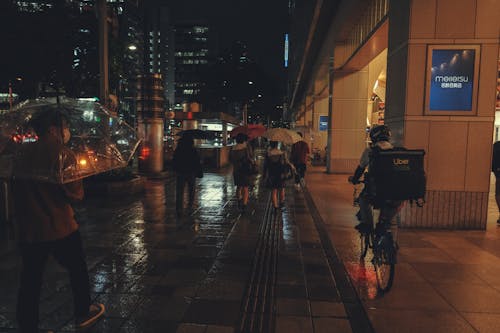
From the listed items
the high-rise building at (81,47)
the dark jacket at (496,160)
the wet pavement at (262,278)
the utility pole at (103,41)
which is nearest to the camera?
the wet pavement at (262,278)

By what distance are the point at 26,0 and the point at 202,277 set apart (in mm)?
19099

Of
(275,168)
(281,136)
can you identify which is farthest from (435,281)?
(281,136)

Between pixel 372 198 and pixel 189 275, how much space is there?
2.38 m

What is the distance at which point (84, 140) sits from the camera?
3.87m

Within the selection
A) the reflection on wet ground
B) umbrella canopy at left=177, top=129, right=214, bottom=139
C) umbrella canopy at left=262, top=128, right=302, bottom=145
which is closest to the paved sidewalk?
the reflection on wet ground

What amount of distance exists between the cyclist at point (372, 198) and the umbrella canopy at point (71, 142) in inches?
109

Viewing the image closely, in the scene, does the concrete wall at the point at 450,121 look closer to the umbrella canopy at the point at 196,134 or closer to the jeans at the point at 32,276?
the umbrella canopy at the point at 196,134

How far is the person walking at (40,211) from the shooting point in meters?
3.12

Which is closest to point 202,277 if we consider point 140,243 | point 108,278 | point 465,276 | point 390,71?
point 108,278

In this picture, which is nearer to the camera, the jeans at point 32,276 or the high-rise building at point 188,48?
the jeans at point 32,276

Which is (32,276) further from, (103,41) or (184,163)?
(103,41)

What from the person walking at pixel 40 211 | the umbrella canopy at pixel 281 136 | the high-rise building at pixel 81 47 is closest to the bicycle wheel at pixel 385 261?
the person walking at pixel 40 211

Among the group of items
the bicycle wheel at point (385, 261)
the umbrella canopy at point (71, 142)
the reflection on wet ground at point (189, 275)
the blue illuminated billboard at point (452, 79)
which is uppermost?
the blue illuminated billboard at point (452, 79)

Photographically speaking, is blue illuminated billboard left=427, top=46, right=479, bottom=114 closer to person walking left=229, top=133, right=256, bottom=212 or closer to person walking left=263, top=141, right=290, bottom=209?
person walking left=263, top=141, right=290, bottom=209
